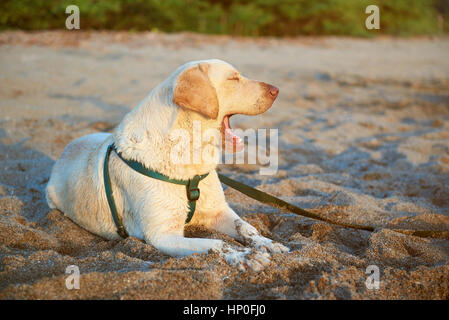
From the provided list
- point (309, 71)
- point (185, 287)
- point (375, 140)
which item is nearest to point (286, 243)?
point (185, 287)

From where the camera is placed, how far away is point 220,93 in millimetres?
3029

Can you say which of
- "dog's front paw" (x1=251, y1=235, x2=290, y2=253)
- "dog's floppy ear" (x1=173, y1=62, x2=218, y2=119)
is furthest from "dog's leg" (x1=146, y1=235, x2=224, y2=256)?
"dog's floppy ear" (x1=173, y1=62, x2=218, y2=119)

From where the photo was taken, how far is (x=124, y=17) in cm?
1639

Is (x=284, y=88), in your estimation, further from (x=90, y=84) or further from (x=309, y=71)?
(x=90, y=84)

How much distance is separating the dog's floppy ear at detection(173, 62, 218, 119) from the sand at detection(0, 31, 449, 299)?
1.01 meters

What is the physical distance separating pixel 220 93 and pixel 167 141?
1.85 feet

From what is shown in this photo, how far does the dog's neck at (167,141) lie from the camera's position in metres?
2.89

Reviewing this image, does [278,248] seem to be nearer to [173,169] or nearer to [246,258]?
[246,258]

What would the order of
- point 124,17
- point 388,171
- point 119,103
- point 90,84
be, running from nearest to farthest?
1. point 388,171
2. point 119,103
3. point 90,84
4. point 124,17

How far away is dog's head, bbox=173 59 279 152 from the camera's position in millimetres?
2756

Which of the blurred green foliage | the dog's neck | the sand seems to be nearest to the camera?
the sand

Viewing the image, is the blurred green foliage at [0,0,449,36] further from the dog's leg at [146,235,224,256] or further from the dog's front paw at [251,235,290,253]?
the dog's front paw at [251,235,290,253]

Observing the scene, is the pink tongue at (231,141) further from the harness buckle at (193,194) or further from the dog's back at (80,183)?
the dog's back at (80,183)
